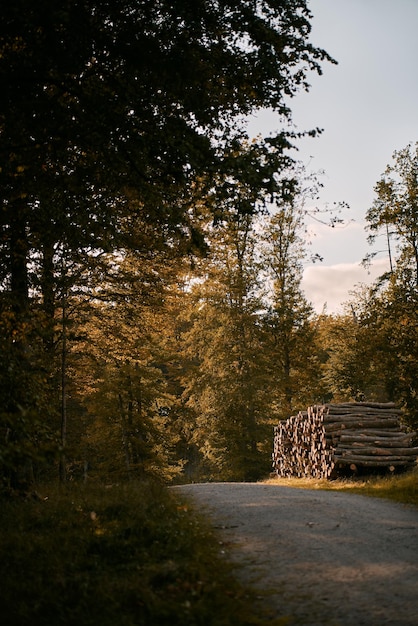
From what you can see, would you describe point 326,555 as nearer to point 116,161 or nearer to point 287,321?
point 116,161

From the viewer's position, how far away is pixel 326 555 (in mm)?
6191

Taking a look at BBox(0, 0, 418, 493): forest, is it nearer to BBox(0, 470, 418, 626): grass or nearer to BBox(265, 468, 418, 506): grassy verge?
BBox(0, 470, 418, 626): grass

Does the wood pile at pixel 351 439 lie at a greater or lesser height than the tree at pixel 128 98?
lesser

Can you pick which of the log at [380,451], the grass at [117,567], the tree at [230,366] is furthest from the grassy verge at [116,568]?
the tree at [230,366]

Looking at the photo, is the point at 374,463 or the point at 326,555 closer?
the point at 326,555

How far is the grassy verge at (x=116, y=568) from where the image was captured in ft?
15.3

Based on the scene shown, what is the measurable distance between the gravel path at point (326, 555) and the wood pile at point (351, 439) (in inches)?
201

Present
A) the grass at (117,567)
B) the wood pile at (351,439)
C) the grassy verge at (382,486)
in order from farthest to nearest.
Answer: the wood pile at (351,439)
the grassy verge at (382,486)
the grass at (117,567)

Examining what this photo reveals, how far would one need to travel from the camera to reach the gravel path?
473cm

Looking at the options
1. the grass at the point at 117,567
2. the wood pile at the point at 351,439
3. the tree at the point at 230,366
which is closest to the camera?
the grass at the point at 117,567

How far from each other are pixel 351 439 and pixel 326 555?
9653 millimetres

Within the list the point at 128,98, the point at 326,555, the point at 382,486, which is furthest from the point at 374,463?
the point at 128,98

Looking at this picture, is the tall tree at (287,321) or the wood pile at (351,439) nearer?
the wood pile at (351,439)

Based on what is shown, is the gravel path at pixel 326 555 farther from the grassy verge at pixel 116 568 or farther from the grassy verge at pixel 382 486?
the grassy verge at pixel 382 486
